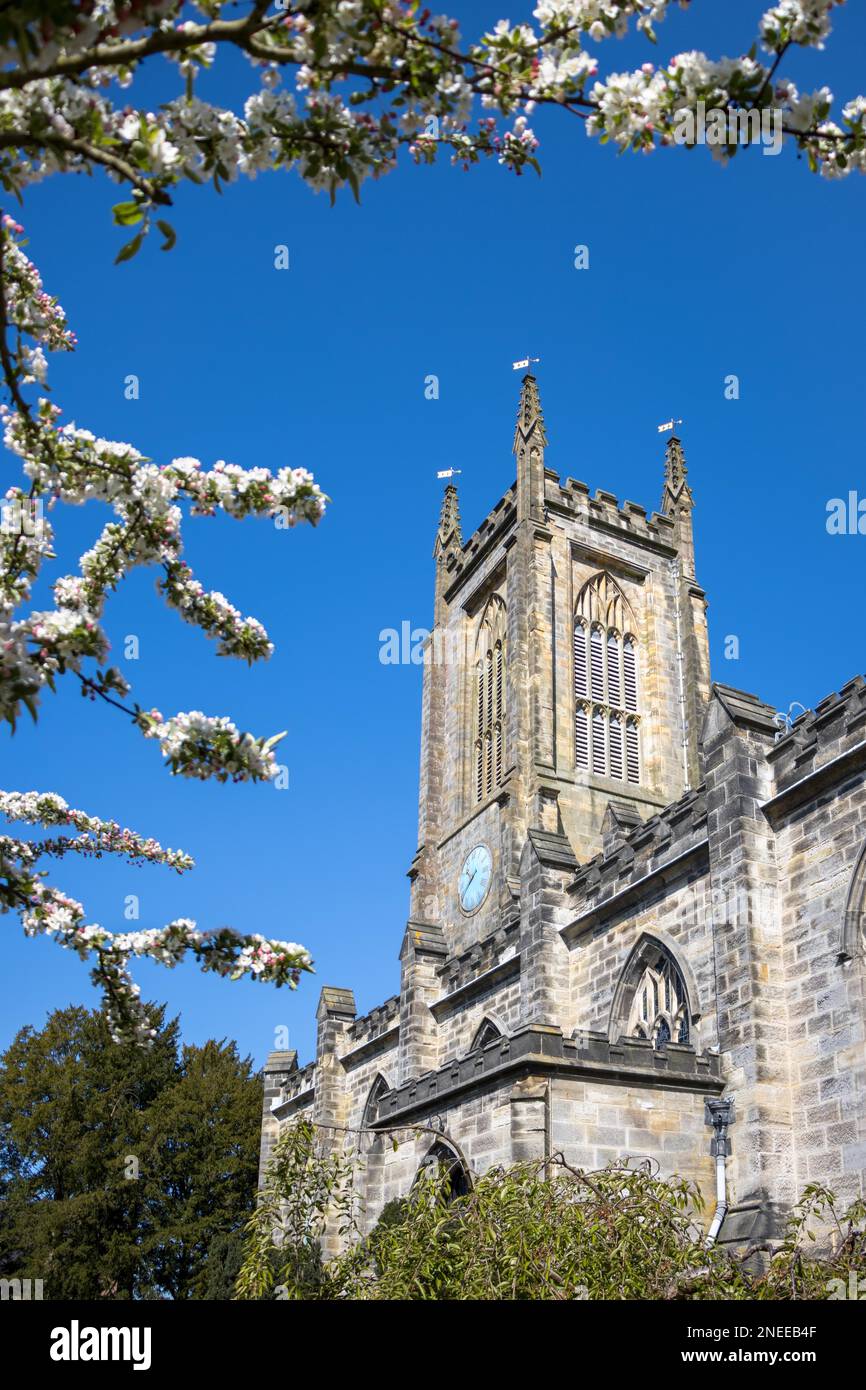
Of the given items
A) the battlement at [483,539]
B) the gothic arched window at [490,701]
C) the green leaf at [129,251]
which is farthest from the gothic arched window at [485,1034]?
the green leaf at [129,251]

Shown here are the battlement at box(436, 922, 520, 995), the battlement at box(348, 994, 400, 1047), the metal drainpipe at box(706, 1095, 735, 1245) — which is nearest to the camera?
the metal drainpipe at box(706, 1095, 735, 1245)

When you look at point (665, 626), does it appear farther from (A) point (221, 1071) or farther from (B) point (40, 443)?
(B) point (40, 443)

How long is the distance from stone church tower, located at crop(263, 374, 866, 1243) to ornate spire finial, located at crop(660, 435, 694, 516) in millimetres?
84

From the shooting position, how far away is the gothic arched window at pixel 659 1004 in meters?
20.0

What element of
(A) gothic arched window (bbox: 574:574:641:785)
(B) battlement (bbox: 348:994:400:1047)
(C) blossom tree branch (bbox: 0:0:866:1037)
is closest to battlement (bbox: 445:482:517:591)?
(A) gothic arched window (bbox: 574:574:641:785)

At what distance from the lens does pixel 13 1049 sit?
46344 millimetres

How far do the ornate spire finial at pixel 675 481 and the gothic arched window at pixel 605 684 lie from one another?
4701 mm

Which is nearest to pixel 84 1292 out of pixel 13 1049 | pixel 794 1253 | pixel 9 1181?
pixel 9 1181

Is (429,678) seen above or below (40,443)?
above

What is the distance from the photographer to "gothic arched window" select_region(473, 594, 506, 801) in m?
37.4

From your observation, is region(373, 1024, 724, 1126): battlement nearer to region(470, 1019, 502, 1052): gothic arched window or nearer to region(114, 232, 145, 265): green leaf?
region(470, 1019, 502, 1052): gothic arched window

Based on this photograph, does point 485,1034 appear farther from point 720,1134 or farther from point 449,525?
point 449,525

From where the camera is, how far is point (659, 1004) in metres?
20.7

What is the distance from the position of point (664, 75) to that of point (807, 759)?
44.0ft
